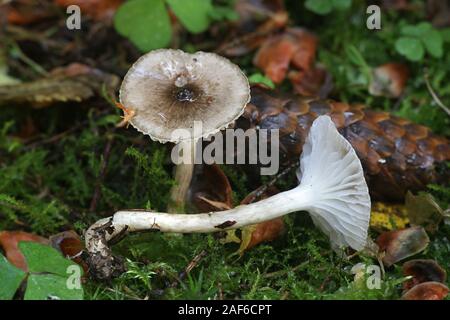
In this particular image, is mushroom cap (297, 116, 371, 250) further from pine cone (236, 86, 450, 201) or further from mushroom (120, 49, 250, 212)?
mushroom (120, 49, 250, 212)

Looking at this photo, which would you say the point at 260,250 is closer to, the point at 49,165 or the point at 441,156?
the point at 441,156

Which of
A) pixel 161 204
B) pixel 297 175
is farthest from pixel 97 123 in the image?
pixel 297 175

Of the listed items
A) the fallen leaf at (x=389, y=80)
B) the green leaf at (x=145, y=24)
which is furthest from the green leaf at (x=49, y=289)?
the fallen leaf at (x=389, y=80)

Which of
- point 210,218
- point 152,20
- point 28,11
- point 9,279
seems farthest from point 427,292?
point 28,11

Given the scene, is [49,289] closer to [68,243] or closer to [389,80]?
[68,243]

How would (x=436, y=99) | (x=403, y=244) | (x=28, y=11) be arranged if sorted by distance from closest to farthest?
(x=403, y=244), (x=436, y=99), (x=28, y=11)
